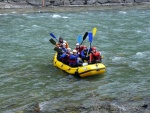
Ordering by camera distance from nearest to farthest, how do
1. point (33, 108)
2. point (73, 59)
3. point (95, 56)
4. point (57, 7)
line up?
point (33, 108) → point (73, 59) → point (95, 56) → point (57, 7)

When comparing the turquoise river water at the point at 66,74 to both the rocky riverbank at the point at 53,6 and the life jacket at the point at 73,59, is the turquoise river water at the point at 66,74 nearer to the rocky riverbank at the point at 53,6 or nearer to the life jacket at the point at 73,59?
the life jacket at the point at 73,59

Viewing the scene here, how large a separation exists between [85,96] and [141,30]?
443 inches

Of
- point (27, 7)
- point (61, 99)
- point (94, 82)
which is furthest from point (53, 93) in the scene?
point (27, 7)

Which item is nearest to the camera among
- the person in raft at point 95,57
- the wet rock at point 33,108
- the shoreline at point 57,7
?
the wet rock at point 33,108

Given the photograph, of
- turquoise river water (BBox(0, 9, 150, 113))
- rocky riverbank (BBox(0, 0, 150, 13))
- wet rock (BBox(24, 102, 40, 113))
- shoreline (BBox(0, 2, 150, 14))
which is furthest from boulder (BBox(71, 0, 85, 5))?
wet rock (BBox(24, 102, 40, 113))

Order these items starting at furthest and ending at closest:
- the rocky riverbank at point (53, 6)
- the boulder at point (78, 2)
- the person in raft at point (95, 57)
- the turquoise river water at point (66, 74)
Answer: the boulder at point (78, 2) → the rocky riverbank at point (53, 6) → the person in raft at point (95, 57) → the turquoise river water at point (66, 74)

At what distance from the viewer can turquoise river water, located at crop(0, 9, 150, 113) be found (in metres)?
9.81

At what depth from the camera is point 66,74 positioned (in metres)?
12.4

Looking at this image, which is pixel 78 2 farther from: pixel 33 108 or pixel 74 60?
pixel 33 108

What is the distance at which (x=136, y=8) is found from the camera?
2975 centimetres

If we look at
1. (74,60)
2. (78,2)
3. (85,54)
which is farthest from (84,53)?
(78,2)

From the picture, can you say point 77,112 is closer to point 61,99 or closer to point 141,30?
point 61,99

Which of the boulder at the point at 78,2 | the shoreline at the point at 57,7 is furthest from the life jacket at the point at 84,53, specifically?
the boulder at the point at 78,2

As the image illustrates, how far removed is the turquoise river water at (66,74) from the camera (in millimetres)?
9812
